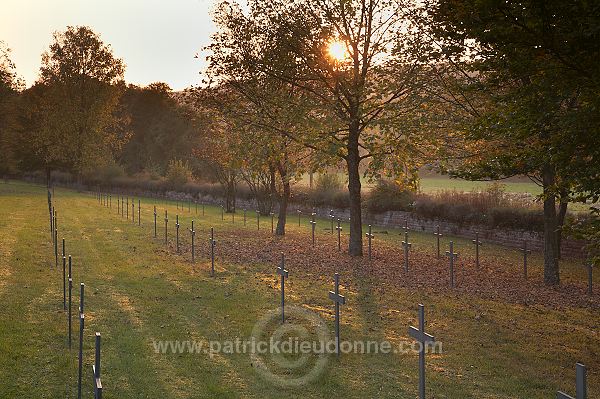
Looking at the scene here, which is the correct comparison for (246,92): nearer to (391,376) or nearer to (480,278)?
(480,278)

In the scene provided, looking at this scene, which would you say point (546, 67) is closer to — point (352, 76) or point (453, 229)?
point (352, 76)

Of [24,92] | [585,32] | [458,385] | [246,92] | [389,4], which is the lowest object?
[458,385]

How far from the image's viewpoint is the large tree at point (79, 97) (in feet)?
229

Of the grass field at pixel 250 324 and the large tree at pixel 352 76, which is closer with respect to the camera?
the grass field at pixel 250 324

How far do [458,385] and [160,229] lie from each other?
2579cm

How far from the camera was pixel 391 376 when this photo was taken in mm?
10648

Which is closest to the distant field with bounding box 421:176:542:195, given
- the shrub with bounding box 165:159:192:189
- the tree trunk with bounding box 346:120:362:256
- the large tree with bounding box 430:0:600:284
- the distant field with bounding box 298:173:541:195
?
the distant field with bounding box 298:173:541:195

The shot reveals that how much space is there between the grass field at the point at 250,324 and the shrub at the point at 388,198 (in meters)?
14.5

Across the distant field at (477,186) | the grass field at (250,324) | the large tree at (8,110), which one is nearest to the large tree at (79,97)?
the large tree at (8,110)

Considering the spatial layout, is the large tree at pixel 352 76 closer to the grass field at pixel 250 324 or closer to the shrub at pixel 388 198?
the grass field at pixel 250 324

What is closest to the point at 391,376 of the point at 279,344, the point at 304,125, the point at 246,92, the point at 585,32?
the point at 279,344

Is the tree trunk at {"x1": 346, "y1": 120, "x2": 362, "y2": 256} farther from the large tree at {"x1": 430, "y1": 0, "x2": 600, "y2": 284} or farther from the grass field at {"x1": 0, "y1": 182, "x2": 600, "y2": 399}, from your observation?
the large tree at {"x1": 430, "y1": 0, "x2": 600, "y2": 284}

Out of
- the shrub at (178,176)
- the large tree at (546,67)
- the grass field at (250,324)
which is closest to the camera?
the large tree at (546,67)

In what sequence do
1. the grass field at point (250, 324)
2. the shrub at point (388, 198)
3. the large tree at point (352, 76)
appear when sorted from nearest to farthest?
the grass field at point (250, 324), the large tree at point (352, 76), the shrub at point (388, 198)
